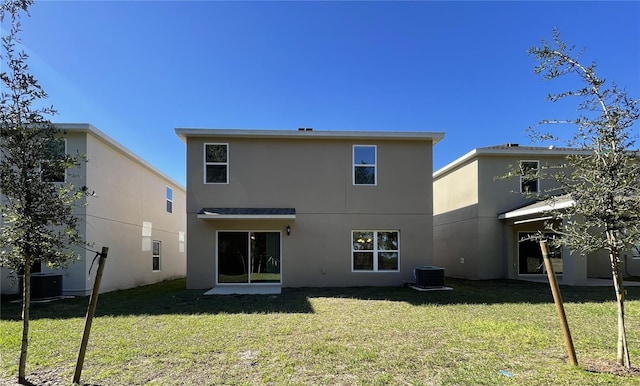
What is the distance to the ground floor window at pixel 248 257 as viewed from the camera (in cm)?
1282

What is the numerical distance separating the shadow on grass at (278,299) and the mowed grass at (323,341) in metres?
0.07

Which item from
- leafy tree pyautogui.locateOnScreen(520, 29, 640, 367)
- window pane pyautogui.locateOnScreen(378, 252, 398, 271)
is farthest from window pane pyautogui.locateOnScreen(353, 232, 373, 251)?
leafy tree pyautogui.locateOnScreen(520, 29, 640, 367)

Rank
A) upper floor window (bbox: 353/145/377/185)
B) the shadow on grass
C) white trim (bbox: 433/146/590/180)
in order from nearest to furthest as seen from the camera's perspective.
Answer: the shadow on grass < upper floor window (bbox: 353/145/377/185) < white trim (bbox: 433/146/590/180)

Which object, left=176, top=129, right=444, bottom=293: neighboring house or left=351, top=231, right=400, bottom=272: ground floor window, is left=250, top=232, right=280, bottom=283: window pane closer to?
left=176, top=129, right=444, bottom=293: neighboring house

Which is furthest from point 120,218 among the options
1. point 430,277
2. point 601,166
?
point 601,166

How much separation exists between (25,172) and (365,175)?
10.4 m

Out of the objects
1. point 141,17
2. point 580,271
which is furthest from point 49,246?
point 580,271

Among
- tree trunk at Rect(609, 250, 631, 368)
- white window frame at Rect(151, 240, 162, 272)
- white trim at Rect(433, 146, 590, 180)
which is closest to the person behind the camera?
tree trunk at Rect(609, 250, 631, 368)

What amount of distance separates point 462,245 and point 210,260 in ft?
36.3

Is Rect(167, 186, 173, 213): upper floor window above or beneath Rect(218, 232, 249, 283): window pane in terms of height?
above

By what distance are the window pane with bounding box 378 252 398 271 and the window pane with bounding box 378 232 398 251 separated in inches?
7.0

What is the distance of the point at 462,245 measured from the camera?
16.7 metres

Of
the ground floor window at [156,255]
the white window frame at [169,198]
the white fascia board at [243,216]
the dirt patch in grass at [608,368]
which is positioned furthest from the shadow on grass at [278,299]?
the white window frame at [169,198]

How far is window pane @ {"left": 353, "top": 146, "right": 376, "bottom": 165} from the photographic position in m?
13.3
